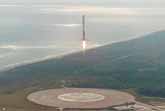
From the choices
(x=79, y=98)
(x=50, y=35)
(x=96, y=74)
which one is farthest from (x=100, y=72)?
(x=50, y=35)

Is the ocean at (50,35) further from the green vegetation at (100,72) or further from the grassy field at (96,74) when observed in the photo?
the grassy field at (96,74)

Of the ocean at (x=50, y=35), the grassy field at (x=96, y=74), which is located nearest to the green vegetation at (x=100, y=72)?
the grassy field at (x=96, y=74)

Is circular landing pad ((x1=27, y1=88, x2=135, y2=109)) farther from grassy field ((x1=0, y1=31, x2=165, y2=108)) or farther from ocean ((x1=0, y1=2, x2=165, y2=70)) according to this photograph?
ocean ((x1=0, y1=2, x2=165, y2=70))

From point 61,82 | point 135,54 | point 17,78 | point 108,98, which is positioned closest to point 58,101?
point 108,98

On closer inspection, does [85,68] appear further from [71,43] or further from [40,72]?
[71,43]

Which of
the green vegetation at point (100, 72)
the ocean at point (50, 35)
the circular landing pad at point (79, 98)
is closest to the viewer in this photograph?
the circular landing pad at point (79, 98)

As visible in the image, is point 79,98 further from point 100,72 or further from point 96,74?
point 100,72
